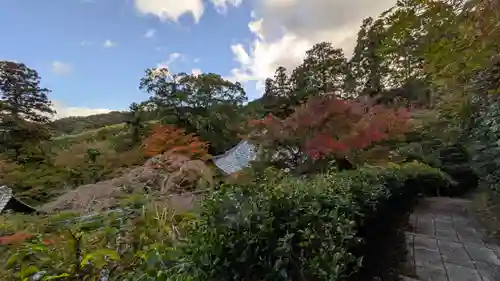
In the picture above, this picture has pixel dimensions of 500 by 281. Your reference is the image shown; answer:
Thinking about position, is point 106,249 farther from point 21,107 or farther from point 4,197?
point 21,107

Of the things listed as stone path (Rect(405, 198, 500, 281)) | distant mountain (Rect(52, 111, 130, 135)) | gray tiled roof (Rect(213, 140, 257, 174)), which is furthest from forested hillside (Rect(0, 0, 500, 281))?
distant mountain (Rect(52, 111, 130, 135))

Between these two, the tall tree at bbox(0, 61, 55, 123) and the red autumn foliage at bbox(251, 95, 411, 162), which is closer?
the red autumn foliage at bbox(251, 95, 411, 162)

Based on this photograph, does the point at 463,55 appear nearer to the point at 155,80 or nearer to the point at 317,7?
the point at 317,7

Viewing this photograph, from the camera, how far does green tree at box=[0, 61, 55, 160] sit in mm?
12023

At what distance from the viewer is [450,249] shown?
392 cm

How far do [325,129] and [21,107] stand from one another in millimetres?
12969

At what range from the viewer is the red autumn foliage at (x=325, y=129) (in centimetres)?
460

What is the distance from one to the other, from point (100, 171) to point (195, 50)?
641cm

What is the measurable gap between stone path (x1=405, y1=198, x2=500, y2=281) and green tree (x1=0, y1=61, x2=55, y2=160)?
1361cm

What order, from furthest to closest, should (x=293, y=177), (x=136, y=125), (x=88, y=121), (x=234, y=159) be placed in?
1. (x=88, y=121)
2. (x=136, y=125)
3. (x=234, y=159)
4. (x=293, y=177)

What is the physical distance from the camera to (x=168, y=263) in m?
1.33

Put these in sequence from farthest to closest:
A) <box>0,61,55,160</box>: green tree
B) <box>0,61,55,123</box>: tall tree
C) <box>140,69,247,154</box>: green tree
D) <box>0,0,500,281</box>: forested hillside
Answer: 1. <box>140,69,247,154</box>: green tree
2. <box>0,61,55,123</box>: tall tree
3. <box>0,61,55,160</box>: green tree
4. <box>0,0,500,281</box>: forested hillside

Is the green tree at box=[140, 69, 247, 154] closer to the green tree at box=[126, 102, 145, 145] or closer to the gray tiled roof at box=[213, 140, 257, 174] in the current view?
the green tree at box=[126, 102, 145, 145]

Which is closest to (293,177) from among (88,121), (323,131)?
(323,131)
